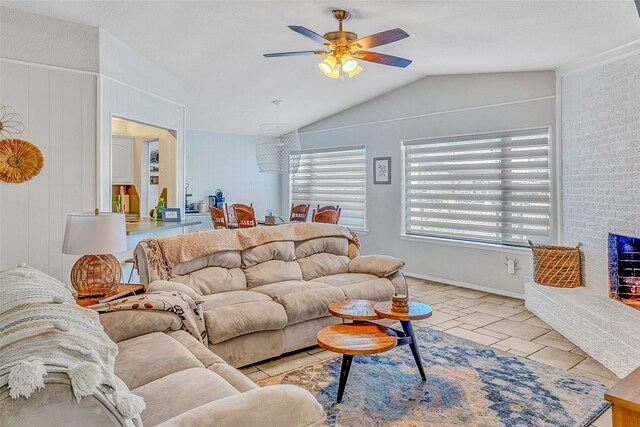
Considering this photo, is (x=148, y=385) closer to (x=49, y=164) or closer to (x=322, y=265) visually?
(x=322, y=265)

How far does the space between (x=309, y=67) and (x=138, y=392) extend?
438 cm

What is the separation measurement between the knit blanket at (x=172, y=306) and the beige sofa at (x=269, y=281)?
0.11 metres

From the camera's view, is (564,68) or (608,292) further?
(564,68)

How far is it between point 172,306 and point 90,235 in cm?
70

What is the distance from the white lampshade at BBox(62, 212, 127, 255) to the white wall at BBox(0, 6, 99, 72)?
188cm

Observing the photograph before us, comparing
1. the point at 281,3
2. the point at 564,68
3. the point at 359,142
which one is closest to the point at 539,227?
the point at 564,68

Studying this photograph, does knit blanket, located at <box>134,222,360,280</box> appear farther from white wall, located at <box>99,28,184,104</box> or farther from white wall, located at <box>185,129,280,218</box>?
white wall, located at <box>185,129,280,218</box>

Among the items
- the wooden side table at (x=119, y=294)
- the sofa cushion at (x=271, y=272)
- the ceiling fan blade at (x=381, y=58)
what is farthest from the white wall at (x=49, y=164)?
the ceiling fan blade at (x=381, y=58)

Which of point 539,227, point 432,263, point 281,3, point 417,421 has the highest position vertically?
point 281,3

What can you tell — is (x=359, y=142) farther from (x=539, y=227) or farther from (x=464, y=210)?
(x=539, y=227)

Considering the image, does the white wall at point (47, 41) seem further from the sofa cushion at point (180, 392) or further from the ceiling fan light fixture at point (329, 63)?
the sofa cushion at point (180, 392)

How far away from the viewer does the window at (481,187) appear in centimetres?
498

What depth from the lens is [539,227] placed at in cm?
498

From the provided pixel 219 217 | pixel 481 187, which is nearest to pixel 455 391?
pixel 481 187
